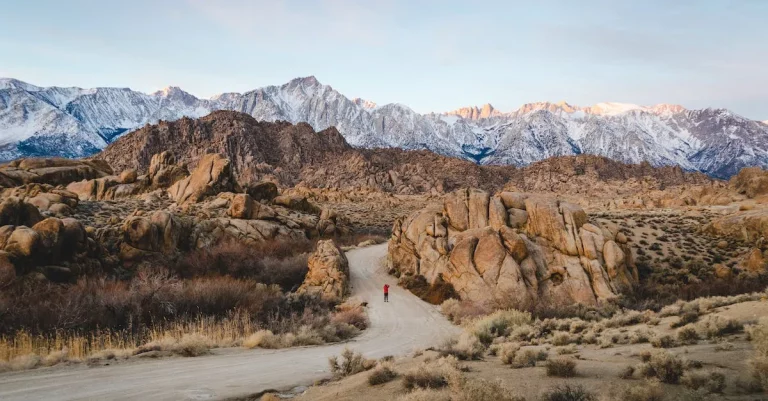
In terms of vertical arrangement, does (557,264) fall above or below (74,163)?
below

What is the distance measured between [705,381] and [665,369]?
53 cm

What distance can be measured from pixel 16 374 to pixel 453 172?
126m

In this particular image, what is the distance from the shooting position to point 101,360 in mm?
10055

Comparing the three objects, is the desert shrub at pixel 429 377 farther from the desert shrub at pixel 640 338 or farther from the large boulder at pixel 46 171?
the large boulder at pixel 46 171

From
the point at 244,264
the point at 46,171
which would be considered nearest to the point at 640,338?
the point at 244,264

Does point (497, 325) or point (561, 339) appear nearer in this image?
point (561, 339)

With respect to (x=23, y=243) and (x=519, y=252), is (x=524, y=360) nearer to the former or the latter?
(x=519, y=252)

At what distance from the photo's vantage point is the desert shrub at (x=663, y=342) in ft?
29.8

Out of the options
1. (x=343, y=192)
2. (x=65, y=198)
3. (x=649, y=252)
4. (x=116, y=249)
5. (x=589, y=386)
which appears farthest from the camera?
(x=343, y=192)

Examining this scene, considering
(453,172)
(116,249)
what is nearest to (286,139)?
(453,172)

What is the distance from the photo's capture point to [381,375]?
8016 mm

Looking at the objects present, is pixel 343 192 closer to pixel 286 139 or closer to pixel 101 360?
pixel 286 139

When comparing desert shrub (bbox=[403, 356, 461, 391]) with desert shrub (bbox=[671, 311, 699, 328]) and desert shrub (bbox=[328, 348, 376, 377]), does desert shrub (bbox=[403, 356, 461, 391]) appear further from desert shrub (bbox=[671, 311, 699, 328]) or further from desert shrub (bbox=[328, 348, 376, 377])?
desert shrub (bbox=[671, 311, 699, 328])

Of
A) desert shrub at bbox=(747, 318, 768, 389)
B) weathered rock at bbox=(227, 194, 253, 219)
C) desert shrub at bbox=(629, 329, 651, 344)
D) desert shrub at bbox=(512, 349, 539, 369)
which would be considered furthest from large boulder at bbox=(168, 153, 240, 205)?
desert shrub at bbox=(747, 318, 768, 389)
